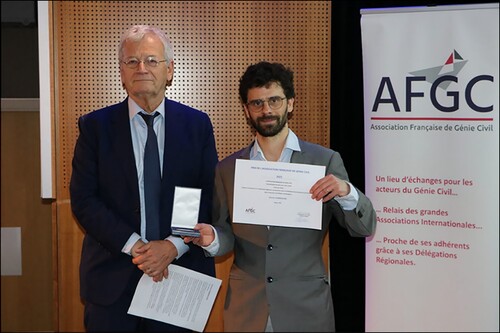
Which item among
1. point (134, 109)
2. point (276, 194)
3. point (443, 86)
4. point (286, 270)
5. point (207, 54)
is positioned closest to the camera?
point (286, 270)

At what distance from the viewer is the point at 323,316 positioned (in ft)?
7.92

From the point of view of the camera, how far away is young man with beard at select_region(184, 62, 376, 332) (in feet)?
7.75

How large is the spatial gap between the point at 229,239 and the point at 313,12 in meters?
1.62

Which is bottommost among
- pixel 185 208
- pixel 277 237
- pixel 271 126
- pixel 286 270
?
pixel 286 270

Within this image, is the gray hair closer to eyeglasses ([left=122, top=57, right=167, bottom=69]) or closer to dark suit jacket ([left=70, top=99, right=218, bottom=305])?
eyeglasses ([left=122, top=57, right=167, bottom=69])

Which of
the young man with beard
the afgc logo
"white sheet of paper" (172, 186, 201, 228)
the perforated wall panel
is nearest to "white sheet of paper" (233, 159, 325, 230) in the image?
the young man with beard

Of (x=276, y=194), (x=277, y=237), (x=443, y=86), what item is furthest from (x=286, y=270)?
(x=443, y=86)

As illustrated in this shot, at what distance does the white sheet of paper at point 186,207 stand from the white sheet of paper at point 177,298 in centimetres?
29

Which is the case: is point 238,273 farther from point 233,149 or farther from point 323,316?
point 233,149

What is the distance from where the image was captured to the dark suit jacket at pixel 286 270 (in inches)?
93.1

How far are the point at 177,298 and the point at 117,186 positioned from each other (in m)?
0.64

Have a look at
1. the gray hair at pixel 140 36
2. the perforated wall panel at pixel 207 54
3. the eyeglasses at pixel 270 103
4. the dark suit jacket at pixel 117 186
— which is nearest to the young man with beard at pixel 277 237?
the eyeglasses at pixel 270 103

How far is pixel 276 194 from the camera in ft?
8.18

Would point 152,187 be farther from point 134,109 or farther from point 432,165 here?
point 432,165
